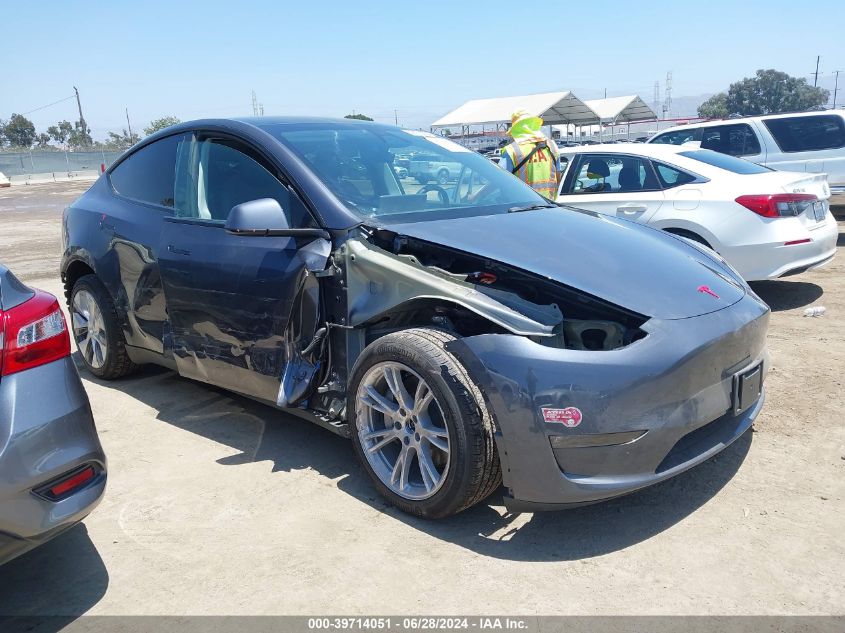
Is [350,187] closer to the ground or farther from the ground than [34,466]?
farther from the ground

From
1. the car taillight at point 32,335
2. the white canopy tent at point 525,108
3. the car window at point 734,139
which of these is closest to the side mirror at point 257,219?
the car taillight at point 32,335

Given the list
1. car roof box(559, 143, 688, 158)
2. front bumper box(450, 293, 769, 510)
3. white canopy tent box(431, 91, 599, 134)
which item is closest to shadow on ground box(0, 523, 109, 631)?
front bumper box(450, 293, 769, 510)

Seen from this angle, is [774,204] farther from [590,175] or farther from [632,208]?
[590,175]

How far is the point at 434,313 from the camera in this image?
3213mm

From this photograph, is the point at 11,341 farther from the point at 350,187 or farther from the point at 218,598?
the point at 350,187

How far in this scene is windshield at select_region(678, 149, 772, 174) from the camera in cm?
657

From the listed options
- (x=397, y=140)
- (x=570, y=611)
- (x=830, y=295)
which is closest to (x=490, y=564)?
(x=570, y=611)

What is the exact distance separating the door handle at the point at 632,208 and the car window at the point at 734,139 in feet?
15.0

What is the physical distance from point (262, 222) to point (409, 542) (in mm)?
1583

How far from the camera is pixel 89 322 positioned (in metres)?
4.93

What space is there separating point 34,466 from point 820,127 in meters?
10.6

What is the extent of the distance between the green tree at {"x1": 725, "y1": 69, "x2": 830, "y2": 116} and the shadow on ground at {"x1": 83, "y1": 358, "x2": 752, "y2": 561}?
8551 cm

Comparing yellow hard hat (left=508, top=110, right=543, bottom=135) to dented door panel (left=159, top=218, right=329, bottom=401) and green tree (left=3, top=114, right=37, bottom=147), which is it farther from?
green tree (left=3, top=114, right=37, bottom=147)

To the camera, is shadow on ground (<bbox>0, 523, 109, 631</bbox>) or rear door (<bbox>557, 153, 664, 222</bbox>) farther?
rear door (<bbox>557, 153, 664, 222</bbox>)
